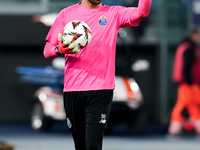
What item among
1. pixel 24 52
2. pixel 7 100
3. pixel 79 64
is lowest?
pixel 7 100

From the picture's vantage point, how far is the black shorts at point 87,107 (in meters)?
5.68

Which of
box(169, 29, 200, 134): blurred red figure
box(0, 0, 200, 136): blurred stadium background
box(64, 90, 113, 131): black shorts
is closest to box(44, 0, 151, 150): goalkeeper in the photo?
box(64, 90, 113, 131): black shorts

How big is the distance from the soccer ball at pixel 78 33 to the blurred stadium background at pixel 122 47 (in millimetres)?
12735

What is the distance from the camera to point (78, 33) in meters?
5.49

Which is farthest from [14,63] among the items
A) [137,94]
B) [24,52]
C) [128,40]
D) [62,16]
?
[62,16]

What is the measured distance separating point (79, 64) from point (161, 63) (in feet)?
44.2

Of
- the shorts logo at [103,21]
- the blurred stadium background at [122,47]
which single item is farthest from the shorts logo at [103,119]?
the blurred stadium background at [122,47]

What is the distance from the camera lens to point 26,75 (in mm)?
16250

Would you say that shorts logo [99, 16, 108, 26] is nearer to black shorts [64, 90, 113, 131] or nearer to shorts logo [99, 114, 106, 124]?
black shorts [64, 90, 113, 131]

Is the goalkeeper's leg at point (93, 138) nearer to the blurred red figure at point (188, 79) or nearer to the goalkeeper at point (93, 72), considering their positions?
the goalkeeper at point (93, 72)

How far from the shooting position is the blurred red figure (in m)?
14.0

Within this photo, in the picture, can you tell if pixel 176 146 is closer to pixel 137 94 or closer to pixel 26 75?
pixel 137 94

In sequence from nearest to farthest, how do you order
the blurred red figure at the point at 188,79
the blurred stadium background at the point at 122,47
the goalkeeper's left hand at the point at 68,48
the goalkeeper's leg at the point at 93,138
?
the goalkeeper's left hand at the point at 68,48
the goalkeeper's leg at the point at 93,138
the blurred red figure at the point at 188,79
the blurred stadium background at the point at 122,47

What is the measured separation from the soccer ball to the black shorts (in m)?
0.44
